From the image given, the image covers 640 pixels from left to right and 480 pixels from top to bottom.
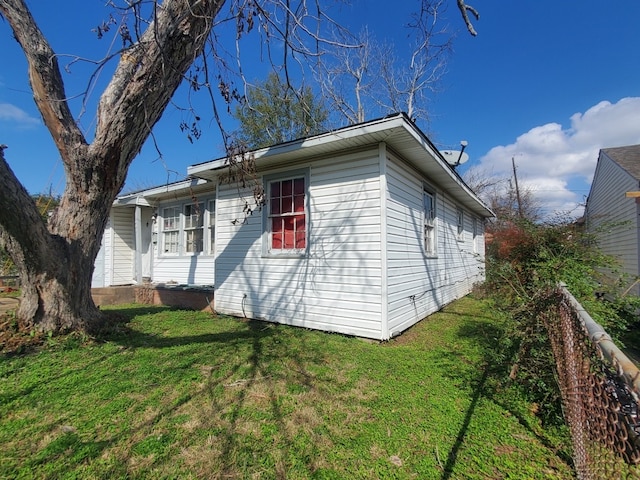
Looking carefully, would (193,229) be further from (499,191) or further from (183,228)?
(499,191)

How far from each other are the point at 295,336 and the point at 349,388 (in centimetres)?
201

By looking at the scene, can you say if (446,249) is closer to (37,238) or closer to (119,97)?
(119,97)

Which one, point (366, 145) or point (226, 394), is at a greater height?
point (366, 145)

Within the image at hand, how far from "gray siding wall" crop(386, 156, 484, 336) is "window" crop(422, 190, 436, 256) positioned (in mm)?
199

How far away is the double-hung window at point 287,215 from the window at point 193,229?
3504 mm

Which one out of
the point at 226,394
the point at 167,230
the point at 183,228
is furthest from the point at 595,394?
the point at 167,230

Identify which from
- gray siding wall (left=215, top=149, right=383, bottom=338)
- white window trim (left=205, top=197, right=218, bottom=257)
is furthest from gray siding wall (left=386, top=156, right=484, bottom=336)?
white window trim (left=205, top=197, right=218, bottom=257)

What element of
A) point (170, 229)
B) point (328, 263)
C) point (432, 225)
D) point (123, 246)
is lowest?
point (328, 263)

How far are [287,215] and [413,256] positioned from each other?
2.54 metres

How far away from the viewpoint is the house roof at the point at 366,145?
4500 millimetres

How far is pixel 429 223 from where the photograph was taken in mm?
7160

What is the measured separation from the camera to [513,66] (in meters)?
9.45

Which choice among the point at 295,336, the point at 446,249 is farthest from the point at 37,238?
the point at 446,249

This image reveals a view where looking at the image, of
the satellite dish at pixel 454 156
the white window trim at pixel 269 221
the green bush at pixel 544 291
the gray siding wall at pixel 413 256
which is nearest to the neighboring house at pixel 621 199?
the gray siding wall at pixel 413 256
